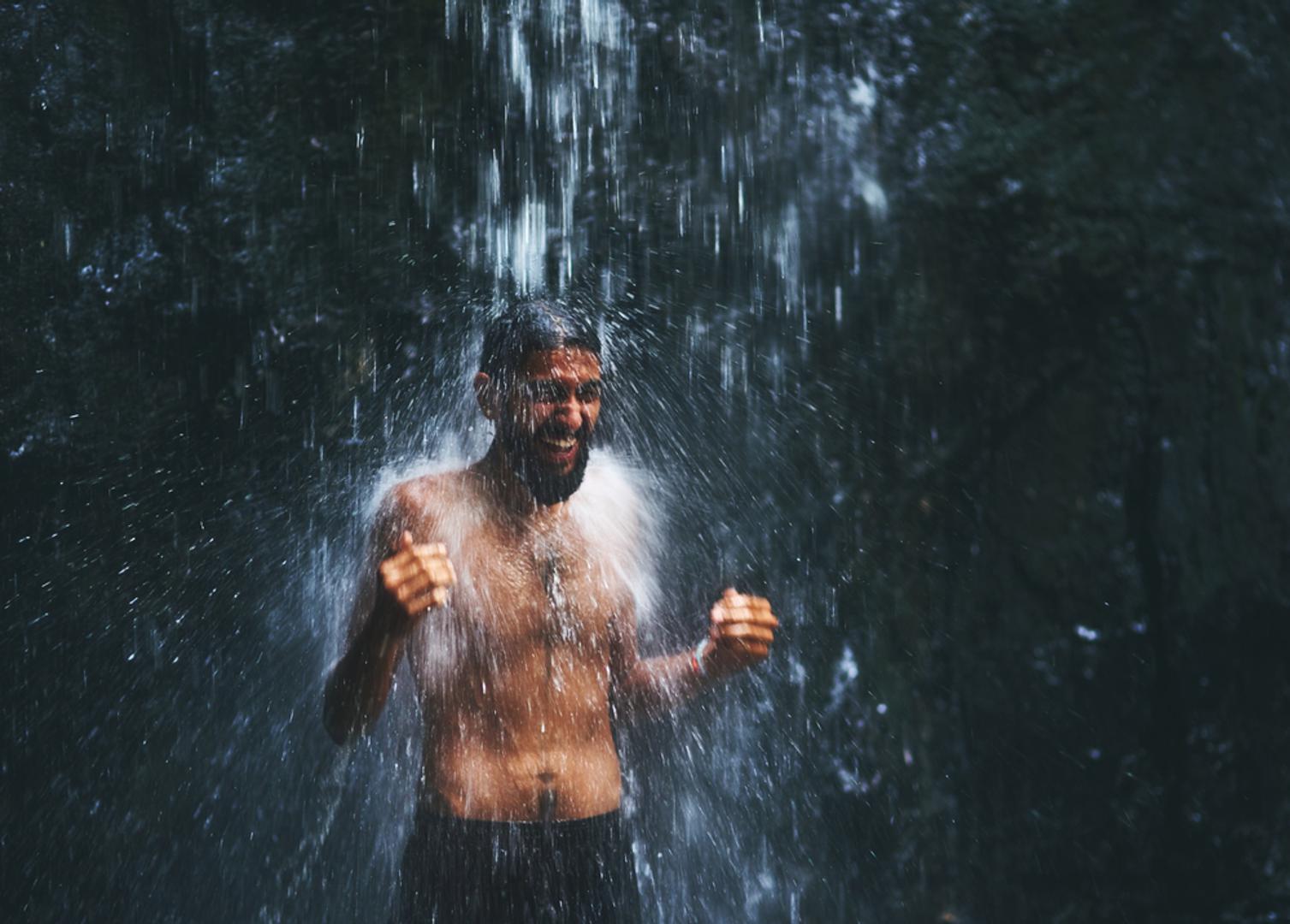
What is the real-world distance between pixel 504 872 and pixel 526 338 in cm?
115

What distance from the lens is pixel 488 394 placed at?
234 centimetres

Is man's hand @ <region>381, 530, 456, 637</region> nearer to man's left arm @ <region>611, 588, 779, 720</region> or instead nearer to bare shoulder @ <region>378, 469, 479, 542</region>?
bare shoulder @ <region>378, 469, 479, 542</region>

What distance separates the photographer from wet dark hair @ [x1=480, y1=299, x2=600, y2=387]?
229 cm

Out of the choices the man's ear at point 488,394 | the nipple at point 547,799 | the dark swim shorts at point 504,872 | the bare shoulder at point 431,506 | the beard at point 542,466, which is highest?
the man's ear at point 488,394

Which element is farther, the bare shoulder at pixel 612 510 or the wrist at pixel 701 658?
the bare shoulder at pixel 612 510

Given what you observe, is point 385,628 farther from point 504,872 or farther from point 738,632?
point 738,632

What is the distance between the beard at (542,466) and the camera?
2299mm

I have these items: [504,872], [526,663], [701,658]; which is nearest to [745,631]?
Answer: [701,658]

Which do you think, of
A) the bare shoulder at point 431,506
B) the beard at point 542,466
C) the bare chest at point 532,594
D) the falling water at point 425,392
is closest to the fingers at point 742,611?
the bare chest at point 532,594

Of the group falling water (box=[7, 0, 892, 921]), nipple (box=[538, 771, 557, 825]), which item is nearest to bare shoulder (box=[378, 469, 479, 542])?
nipple (box=[538, 771, 557, 825])

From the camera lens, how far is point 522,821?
2127 mm

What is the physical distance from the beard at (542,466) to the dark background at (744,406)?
1.43m

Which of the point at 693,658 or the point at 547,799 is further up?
the point at 693,658

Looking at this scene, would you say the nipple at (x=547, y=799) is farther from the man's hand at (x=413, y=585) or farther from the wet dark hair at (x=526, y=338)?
the wet dark hair at (x=526, y=338)
